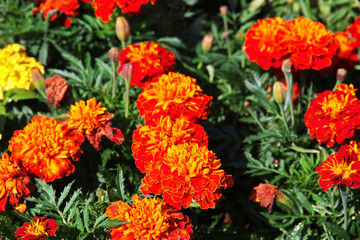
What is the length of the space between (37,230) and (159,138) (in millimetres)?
460

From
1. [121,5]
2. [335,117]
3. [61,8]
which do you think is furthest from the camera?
[61,8]

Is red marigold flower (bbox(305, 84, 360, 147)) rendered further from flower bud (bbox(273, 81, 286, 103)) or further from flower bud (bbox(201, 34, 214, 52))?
flower bud (bbox(201, 34, 214, 52))

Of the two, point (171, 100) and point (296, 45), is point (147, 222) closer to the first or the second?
point (171, 100)

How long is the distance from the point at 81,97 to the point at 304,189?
1058 mm

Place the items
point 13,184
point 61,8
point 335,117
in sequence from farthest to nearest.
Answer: point 61,8 → point 335,117 → point 13,184

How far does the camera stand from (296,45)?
1826mm

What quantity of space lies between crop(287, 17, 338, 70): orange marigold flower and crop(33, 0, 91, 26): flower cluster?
1.07 metres

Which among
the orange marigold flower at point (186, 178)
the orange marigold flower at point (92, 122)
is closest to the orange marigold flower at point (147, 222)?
the orange marigold flower at point (186, 178)

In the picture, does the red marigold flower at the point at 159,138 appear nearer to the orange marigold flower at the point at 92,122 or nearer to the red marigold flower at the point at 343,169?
the orange marigold flower at the point at 92,122

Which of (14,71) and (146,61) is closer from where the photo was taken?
(146,61)

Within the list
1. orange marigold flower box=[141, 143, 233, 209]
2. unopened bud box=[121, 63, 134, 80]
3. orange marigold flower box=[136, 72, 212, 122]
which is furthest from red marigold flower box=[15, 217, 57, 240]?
unopened bud box=[121, 63, 134, 80]

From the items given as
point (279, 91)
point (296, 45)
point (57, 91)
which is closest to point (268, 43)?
point (296, 45)

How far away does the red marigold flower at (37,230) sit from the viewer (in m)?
1.33

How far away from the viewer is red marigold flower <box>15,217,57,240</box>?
133 cm
